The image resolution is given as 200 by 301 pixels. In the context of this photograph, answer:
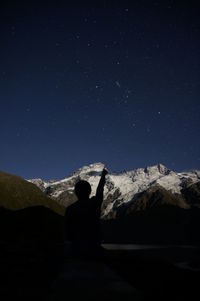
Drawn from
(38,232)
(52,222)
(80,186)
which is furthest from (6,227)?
(80,186)

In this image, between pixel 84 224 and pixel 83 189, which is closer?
pixel 84 224

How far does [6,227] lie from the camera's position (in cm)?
13400

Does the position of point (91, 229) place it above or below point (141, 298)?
above

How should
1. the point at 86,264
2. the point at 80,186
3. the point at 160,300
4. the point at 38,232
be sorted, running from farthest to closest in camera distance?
the point at 38,232, the point at 80,186, the point at 86,264, the point at 160,300

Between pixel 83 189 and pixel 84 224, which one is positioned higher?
pixel 83 189

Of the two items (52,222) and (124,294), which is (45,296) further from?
(52,222)

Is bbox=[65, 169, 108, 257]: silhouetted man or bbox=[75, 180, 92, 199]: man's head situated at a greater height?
bbox=[75, 180, 92, 199]: man's head

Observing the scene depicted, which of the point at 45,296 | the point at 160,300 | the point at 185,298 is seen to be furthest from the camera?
the point at 185,298

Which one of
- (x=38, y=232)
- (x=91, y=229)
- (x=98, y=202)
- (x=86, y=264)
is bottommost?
(x=86, y=264)

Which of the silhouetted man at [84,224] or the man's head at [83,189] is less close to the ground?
the man's head at [83,189]

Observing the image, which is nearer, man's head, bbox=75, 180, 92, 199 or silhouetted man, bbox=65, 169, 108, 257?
silhouetted man, bbox=65, 169, 108, 257

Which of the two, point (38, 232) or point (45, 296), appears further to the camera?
point (38, 232)

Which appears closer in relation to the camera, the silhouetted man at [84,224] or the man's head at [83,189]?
the silhouetted man at [84,224]

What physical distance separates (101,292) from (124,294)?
0.91 feet
